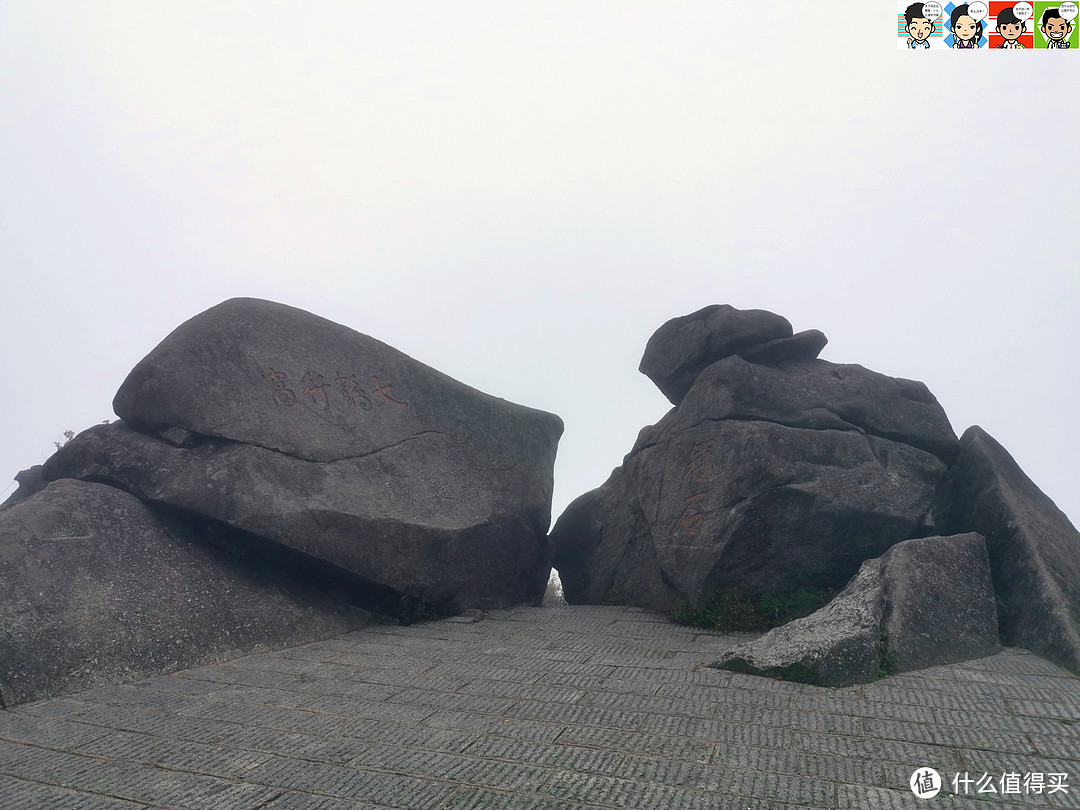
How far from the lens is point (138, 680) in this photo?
560 centimetres

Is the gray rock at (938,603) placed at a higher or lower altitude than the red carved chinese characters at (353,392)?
lower

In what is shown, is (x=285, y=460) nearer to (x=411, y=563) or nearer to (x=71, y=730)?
(x=411, y=563)

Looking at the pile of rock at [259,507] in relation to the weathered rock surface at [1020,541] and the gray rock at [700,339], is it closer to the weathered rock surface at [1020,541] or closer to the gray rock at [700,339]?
the gray rock at [700,339]

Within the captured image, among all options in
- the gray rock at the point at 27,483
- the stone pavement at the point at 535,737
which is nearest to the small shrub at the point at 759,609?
the stone pavement at the point at 535,737

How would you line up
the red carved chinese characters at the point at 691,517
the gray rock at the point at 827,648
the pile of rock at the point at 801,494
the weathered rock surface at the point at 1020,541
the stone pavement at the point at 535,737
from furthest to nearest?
the red carved chinese characters at the point at 691,517 → the pile of rock at the point at 801,494 → the weathered rock surface at the point at 1020,541 → the gray rock at the point at 827,648 → the stone pavement at the point at 535,737

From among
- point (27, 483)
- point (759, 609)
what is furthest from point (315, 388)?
point (759, 609)

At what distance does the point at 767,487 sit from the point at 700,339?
2.24 metres

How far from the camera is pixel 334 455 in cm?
798

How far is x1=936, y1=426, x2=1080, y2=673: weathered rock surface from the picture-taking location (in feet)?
19.8

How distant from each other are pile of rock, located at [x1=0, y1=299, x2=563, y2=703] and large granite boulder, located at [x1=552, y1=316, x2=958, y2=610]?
123cm

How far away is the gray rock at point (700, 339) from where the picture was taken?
9.02 metres

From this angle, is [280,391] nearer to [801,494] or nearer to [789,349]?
[801,494]

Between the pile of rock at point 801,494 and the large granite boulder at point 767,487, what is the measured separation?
0.01 meters

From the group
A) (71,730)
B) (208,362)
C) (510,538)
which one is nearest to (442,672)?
(71,730)
